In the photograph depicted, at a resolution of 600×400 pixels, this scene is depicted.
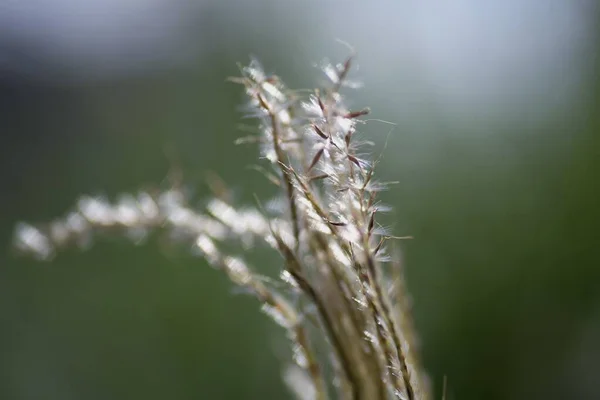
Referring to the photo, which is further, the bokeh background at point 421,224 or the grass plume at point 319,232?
the bokeh background at point 421,224

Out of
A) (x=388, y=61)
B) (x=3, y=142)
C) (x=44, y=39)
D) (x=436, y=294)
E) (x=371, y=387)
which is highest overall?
(x=44, y=39)

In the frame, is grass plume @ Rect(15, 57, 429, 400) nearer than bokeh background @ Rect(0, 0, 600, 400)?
Yes

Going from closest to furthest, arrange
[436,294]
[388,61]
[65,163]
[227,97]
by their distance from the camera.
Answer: [436,294], [388,61], [227,97], [65,163]

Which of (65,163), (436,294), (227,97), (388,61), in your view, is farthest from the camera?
(65,163)

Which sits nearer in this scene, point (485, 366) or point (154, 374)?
point (485, 366)

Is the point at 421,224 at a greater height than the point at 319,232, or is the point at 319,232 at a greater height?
the point at 421,224

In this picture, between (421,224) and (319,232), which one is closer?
(319,232)

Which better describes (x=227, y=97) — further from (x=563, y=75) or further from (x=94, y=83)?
(x=563, y=75)

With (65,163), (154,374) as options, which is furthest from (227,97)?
(154,374)
